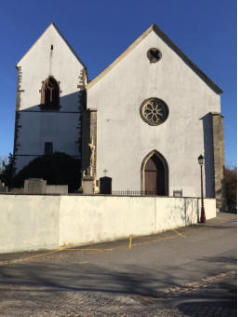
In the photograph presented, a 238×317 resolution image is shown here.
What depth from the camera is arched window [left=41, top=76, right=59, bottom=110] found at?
25.7 metres

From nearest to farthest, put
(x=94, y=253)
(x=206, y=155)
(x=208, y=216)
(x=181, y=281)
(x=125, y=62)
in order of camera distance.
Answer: (x=181, y=281), (x=94, y=253), (x=208, y=216), (x=206, y=155), (x=125, y=62)

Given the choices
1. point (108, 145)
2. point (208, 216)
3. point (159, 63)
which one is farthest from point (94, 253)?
point (159, 63)

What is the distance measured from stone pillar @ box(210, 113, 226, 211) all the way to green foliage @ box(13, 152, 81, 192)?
36.8ft

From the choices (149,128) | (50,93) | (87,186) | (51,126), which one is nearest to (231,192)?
(149,128)

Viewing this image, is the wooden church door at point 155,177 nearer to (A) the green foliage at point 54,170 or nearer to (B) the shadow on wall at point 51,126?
(A) the green foliage at point 54,170

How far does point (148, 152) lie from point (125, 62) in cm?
807

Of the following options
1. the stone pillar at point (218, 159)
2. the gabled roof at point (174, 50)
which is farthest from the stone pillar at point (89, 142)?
the stone pillar at point (218, 159)

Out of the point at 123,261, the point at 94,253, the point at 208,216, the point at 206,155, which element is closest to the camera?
the point at 123,261

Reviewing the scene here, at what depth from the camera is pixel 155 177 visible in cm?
2220

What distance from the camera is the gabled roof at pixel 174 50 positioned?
22.6 metres

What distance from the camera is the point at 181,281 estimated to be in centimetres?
567

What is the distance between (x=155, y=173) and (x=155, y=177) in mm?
330

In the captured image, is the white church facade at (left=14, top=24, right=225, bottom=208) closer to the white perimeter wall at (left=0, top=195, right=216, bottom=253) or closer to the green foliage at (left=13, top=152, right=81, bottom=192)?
the green foliage at (left=13, top=152, right=81, bottom=192)

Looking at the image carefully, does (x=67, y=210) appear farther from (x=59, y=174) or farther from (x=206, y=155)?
(x=206, y=155)
